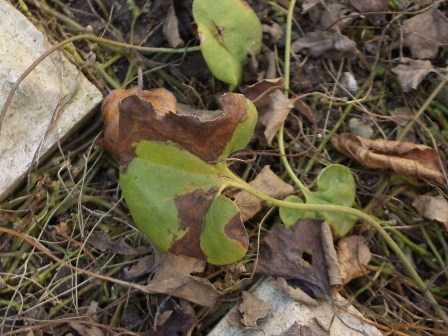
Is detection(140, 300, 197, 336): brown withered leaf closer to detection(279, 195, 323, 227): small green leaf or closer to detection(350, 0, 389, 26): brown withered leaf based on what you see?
detection(279, 195, 323, 227): small green leaf

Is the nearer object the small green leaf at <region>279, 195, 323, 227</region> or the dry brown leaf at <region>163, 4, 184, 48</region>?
the small green leaf at <region>279, 195, 323, 227</region>

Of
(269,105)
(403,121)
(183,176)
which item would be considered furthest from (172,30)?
(403,121)

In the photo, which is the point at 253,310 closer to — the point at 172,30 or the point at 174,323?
the point at 174,323

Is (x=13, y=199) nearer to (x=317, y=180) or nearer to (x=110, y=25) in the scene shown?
(x=110, y=25)

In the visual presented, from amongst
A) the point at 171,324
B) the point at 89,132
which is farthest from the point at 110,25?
the point at 171,324

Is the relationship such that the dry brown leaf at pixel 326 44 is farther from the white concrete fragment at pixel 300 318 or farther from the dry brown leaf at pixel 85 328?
the dry brown leaf at pixel 85 328

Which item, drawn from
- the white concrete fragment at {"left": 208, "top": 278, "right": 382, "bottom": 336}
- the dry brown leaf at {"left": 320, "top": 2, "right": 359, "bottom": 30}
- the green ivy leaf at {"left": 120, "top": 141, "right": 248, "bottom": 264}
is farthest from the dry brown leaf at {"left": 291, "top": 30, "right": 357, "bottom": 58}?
the white concrete fragment at {"left": 208, "top": 278, "right": 382, "bottom": 336}
